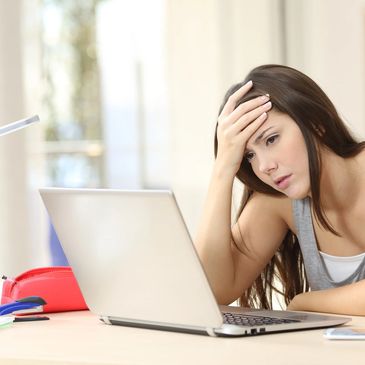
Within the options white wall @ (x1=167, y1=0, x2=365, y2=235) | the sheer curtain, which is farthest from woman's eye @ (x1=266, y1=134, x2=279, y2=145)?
white wall @ (x1=167, y1=0, x2=365, y2=235)

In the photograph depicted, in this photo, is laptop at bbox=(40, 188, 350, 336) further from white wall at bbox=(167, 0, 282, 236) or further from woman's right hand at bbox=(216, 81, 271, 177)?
white wall at bbox=(167, 0, 282, 236)

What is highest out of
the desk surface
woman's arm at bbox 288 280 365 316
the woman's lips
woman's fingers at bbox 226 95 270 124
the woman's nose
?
woman's fingers at bbox 226 95 270 124

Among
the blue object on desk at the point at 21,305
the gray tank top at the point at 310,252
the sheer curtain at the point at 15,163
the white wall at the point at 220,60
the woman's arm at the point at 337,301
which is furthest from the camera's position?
the white wall at the point at 220,60

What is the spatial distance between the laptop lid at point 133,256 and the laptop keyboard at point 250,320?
0.28 feet

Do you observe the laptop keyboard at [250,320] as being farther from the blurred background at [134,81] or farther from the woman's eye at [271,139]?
the blurred background at [134,81]

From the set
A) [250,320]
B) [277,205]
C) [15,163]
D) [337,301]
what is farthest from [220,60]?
[250,320]

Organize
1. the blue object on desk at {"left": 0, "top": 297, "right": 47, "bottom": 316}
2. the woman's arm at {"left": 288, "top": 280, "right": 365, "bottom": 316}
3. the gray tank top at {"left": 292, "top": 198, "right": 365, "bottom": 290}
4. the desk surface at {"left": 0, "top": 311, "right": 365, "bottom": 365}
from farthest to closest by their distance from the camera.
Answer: the gray tank top at {"left": 292, "top": 198, "right": 365, "bottom": 290}, the blue object on desk at {"left": 0, "top": 297, "right": 47, "bottom": 316}, the woman's arm at {"left": 288, "top": 280, "right": 365, "bottom": 316}, the desk surface at {"left": 0, "top": 311, "right": 365, "bottom": 365}

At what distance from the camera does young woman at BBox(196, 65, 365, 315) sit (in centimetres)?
215

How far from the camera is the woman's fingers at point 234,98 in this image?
2.22m

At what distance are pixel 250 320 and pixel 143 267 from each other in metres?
0.22

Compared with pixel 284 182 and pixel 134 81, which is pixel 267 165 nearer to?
pixel 284 182

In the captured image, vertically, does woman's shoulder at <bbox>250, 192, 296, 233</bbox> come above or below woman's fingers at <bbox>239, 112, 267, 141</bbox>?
below

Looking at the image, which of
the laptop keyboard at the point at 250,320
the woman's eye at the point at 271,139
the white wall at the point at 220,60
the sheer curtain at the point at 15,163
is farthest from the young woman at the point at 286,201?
the white wall at the point at 220,60

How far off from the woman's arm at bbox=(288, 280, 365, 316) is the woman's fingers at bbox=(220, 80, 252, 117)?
0.43 metres
